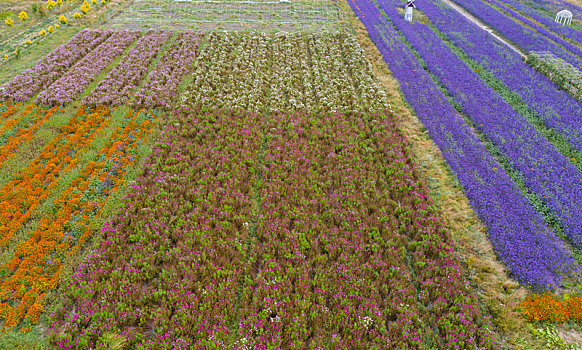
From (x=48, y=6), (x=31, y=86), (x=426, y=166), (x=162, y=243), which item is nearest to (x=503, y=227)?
(x=426, y=166)

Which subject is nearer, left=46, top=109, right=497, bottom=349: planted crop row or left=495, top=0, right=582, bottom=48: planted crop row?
left=46, top=109, right=497, bottom=349: planted crop row

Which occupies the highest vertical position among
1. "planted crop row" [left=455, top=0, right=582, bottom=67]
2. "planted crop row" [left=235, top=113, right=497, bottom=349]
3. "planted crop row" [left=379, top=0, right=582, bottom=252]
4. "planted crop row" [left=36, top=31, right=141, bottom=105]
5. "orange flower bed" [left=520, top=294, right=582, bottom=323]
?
"planted crop row" [left=455, top=0, right=582, bottom=67]

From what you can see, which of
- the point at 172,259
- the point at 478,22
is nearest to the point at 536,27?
the point at 478,22

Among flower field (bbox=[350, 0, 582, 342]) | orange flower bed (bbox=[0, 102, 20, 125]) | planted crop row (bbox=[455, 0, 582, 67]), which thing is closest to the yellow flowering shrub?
orange flower bed (bbox=[0, 102, 20, 125])

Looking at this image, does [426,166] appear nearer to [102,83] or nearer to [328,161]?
[328,161]

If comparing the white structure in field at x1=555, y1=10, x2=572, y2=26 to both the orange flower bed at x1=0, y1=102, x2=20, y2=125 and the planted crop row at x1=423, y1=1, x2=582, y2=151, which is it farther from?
the orange flower bed at x1=0, y1=102, x2=20, y2=125

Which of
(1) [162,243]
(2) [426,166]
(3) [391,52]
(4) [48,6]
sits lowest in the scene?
(1) [162,243]
